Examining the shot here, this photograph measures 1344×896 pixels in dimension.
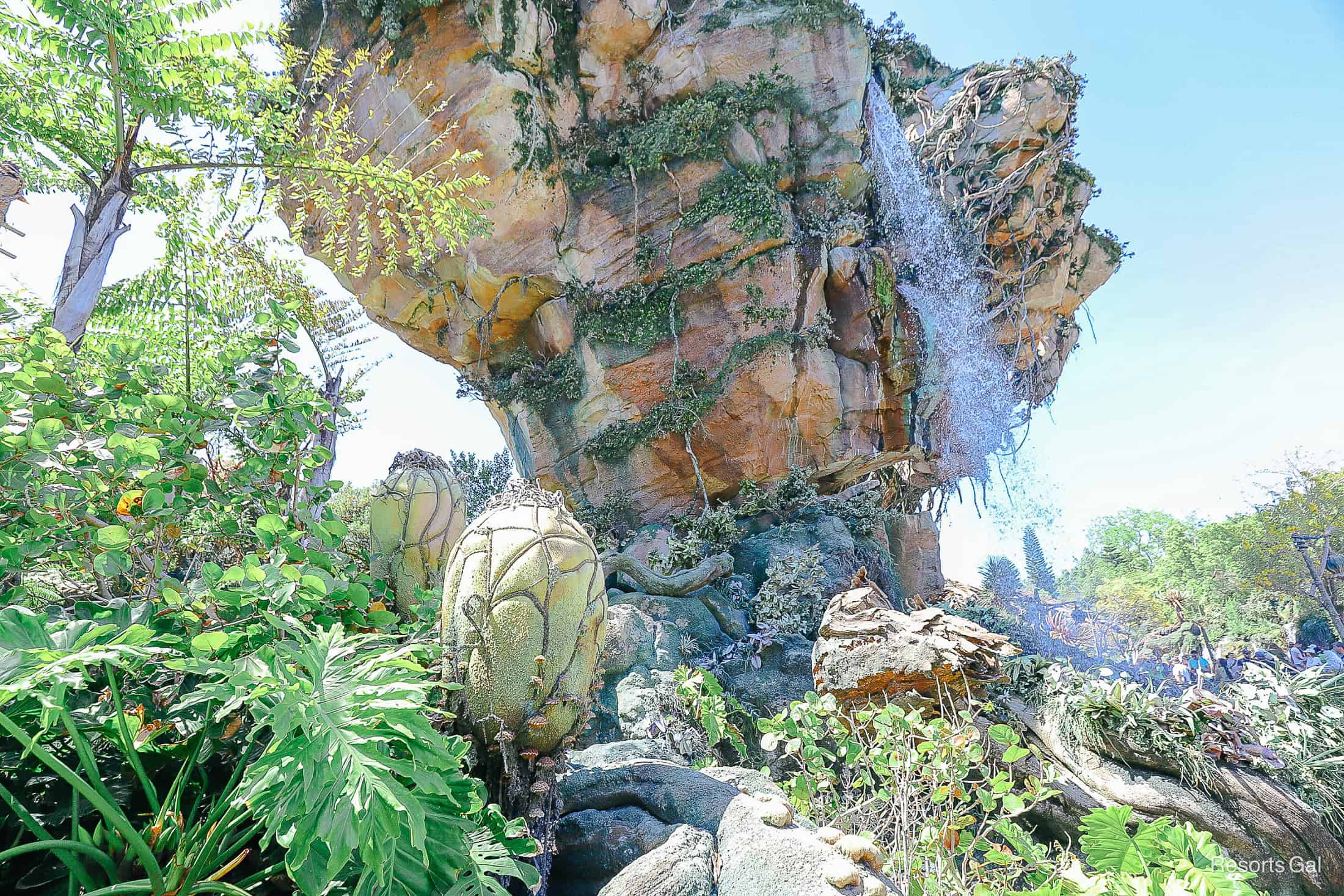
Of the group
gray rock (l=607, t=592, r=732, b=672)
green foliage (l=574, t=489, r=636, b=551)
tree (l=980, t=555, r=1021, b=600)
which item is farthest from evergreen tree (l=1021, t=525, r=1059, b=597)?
gray rock (l=607, t=592, r=732, b=672)

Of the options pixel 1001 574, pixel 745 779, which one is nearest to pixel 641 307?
pixel 745 779

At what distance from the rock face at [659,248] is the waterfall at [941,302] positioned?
43 cm

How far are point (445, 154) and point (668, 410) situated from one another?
5894 millimetres

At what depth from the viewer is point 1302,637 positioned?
18.3m

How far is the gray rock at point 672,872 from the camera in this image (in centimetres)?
133

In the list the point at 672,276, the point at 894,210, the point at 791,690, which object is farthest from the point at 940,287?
the point at 791,690

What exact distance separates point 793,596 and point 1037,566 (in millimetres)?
27130

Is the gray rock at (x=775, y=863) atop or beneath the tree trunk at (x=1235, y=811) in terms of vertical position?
atop

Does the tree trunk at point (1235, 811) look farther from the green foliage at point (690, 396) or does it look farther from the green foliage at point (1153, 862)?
the green foliage at point (690, 396)

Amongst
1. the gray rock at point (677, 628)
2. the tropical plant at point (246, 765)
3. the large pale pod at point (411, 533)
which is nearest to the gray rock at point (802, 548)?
the gray rock at point (677, 628)

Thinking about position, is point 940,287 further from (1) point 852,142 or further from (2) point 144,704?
(2) point 144,704

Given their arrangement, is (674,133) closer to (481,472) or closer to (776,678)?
(481,472)

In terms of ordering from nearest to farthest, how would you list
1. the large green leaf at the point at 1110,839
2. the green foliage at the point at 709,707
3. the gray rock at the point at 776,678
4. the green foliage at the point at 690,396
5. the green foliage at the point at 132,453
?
the large green leaf at the point at 1110,839 < the green foliage at the point at 132,453 < the green foliage at the point at 709,707 < the gray rock at the point at 776,678 < the green foliage at the point at 690,396

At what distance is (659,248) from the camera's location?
38.4ft
